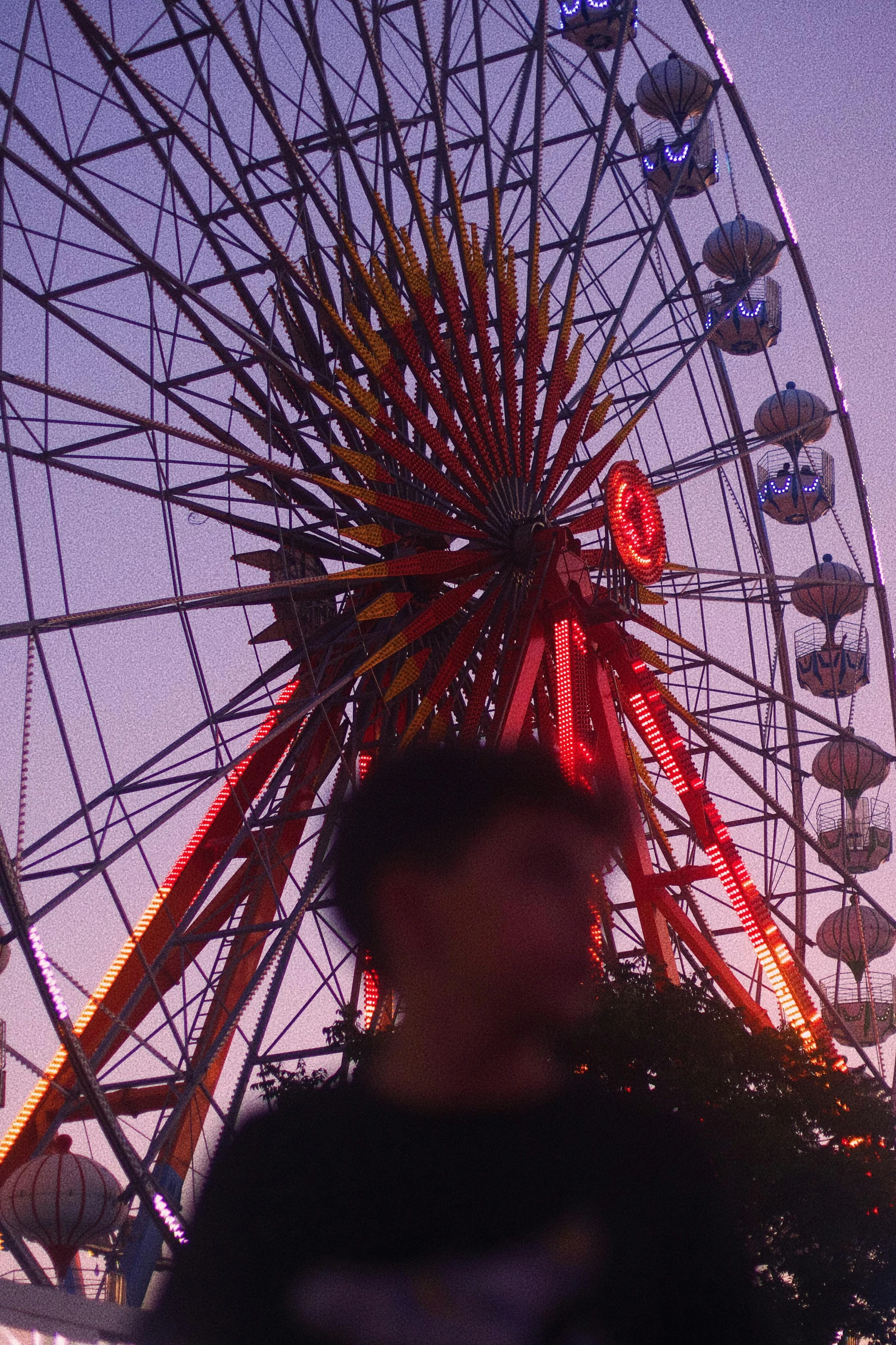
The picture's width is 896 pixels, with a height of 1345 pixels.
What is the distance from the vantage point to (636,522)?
14.5m

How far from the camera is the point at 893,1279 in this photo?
9766mm

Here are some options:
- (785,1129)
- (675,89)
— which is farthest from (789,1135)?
(675,89)

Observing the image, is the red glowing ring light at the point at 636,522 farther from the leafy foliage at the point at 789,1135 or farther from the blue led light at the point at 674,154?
the blue led light at the point at 674,154

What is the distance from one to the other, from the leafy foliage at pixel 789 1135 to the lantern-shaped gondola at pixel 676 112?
1180 cm

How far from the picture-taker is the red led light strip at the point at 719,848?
1311 centimetres

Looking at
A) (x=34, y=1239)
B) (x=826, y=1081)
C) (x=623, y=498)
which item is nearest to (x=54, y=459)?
(x=623, y=498)

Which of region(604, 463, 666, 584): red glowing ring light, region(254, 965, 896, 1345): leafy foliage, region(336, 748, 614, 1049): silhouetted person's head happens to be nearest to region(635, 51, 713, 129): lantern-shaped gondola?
region(604, 463, 666, 584): red glowing ring light

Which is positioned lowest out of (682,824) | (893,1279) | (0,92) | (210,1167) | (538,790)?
(210,1167)

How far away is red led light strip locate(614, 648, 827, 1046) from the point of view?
1311 centimetres

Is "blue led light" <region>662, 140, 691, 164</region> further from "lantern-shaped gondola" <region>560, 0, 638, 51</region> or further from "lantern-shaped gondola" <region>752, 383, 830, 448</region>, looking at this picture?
"lantern-shaped gondola" <region>752, 383, 830, 448</region>

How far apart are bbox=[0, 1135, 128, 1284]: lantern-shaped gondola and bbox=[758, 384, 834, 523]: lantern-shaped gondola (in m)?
12.9

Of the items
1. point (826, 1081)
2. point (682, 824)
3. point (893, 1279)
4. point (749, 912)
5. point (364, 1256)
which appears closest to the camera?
point (364, 1256)

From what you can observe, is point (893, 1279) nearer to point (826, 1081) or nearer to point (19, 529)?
point (826, 1081)

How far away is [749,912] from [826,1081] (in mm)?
2233
